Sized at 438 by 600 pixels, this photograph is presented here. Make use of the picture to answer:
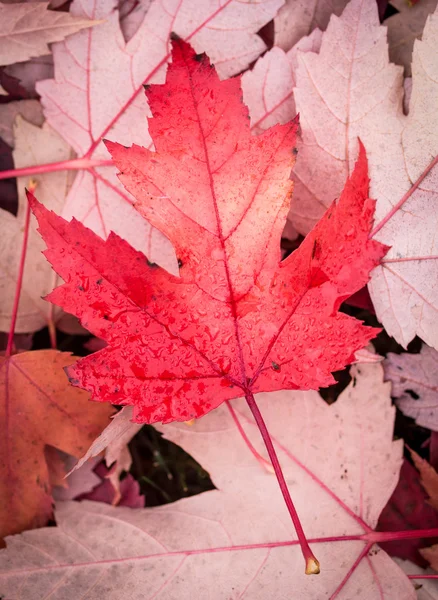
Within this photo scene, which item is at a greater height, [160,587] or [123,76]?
[123,76]

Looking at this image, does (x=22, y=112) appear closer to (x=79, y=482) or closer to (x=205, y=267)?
(x=205, y=267)

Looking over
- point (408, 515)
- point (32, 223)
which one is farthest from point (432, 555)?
point (32, 223)

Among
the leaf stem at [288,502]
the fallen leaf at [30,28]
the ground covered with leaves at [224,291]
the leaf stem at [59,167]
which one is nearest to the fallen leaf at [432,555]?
the ground covered with leaves at [224,291]

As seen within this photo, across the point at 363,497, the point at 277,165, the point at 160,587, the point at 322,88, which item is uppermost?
the point at 322,88

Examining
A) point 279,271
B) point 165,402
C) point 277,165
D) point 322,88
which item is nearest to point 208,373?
point 165,402

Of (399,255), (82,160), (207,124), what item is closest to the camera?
(207,124)

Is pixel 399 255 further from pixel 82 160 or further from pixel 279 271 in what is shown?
pixel 82 160
